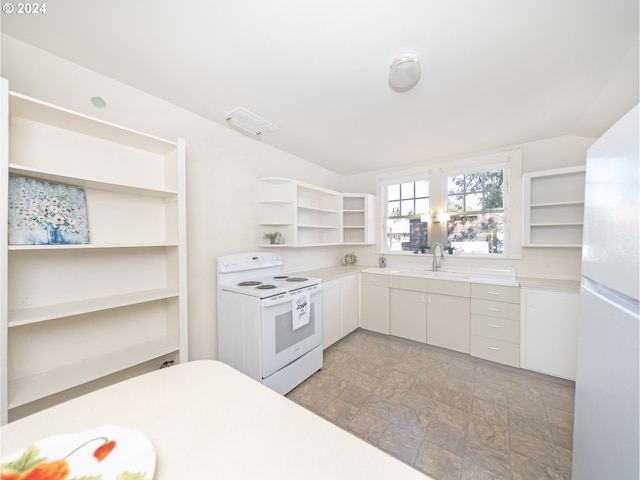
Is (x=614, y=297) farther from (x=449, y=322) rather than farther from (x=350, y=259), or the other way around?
(x=350, y=259)

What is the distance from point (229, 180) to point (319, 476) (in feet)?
8.22

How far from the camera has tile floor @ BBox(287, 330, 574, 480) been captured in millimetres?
1523

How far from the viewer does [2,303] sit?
1124mm

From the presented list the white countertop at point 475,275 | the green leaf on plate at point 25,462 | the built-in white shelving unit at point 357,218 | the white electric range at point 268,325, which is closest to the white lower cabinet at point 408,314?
the white countertop at point 475,275

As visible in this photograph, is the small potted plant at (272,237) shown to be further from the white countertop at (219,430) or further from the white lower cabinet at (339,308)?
the white countertop at (219,430)

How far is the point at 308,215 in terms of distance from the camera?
3.54 m

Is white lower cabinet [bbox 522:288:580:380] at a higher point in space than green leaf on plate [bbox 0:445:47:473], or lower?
lower

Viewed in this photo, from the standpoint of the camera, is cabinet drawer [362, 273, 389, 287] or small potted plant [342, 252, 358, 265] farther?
small potted plant [342, 252, 358, 265]

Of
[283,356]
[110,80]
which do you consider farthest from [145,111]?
[283,356]

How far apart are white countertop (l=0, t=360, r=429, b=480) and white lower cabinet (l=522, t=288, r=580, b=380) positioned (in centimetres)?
269

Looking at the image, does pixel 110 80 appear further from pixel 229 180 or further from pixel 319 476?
pixel 319 476

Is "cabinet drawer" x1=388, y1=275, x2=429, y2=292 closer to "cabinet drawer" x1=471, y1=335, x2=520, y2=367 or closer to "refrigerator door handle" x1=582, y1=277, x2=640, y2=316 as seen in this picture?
"cabinet drawer" x1=471, y1=335, x2=520, y2=367

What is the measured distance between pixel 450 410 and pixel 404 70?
2572 millimetres

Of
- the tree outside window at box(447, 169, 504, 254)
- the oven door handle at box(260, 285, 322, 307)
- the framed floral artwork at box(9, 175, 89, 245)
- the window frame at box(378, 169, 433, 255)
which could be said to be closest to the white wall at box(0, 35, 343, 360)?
the framed floral artwork at box(9, 175, 89, 245)
